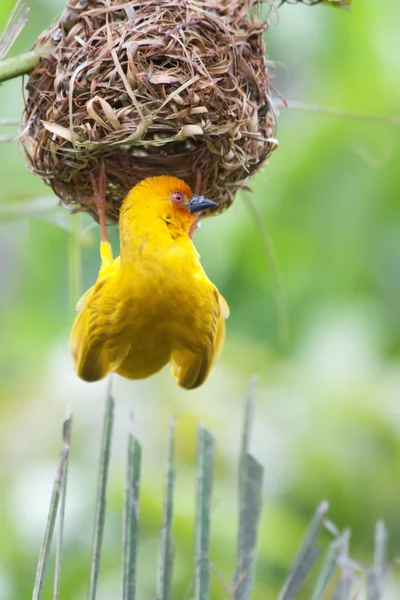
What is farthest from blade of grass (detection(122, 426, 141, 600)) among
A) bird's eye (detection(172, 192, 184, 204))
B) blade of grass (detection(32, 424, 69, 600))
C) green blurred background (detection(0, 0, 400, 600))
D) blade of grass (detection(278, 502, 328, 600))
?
green blurred background (detection(0, 0, 400, 600))

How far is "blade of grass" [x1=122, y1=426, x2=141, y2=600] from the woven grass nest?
2.22 feet

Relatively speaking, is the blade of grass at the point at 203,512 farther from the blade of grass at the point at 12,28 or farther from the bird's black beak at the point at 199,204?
the blade of grass at the point at 12,28

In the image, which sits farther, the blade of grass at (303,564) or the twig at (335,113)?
the twig at (335,113)

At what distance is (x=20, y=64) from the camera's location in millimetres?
2076

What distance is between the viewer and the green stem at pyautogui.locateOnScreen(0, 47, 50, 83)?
1945mm

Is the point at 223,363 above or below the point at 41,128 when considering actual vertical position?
below

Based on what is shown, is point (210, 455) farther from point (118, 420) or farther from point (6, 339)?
point (6, 339)

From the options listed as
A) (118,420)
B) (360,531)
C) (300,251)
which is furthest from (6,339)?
(360,531)

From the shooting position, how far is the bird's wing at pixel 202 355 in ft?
7.22

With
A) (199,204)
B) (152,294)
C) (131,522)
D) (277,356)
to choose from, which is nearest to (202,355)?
(152,294)

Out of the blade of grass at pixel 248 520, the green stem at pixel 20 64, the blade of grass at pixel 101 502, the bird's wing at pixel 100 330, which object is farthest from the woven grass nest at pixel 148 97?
the blade of grass at pixel 248 520

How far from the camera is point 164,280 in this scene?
6.84 feet

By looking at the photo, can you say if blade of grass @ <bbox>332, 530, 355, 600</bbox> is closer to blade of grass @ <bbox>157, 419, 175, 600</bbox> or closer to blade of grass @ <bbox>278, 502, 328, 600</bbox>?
blade of grass @ <bbox>278, 502, 328, 600</bbox>

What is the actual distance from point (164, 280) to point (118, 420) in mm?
2485
